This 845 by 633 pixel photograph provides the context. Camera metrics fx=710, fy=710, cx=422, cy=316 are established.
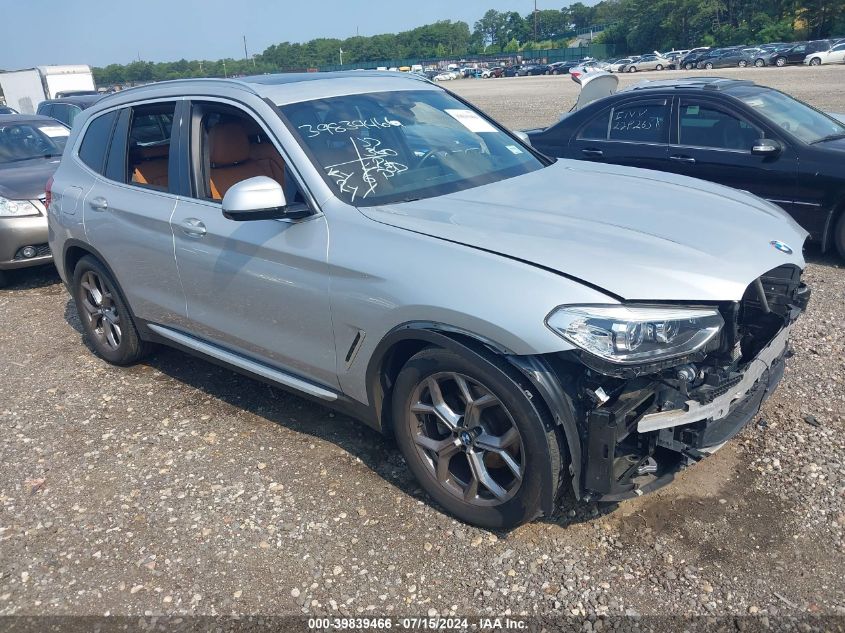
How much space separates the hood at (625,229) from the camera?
2.72 metres

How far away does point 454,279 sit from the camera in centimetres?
288

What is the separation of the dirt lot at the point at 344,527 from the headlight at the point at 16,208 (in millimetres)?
3379

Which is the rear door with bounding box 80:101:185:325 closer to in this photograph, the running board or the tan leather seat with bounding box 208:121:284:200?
the running board

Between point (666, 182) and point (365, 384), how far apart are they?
2.00m

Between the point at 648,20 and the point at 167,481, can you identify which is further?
the point at 648,20

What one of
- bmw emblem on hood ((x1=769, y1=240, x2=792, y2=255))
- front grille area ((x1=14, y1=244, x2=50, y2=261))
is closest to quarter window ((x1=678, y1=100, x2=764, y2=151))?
bmw emblem on hood ((x1=769, y1=240, x2=792, y2=255))

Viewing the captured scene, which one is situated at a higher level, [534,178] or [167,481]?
[534,178]

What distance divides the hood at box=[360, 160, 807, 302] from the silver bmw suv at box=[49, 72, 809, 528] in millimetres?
13

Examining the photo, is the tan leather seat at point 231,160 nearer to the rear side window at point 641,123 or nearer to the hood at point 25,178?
the hood at point 25,178

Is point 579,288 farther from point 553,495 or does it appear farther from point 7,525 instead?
point 7,525

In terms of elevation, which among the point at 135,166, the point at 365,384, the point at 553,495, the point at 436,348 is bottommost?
the point at 553,495

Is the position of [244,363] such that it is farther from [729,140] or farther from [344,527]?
[729,140]

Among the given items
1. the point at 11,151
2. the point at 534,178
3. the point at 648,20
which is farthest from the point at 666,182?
the point at 648,20

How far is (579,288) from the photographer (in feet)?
8.73
